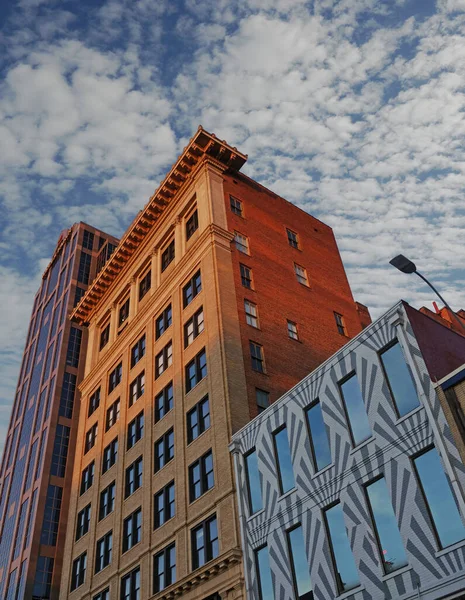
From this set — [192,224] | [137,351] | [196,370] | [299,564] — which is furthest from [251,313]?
[299,564]

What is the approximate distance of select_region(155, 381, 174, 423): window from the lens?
42188mm

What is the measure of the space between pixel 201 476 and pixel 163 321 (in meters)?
15.2

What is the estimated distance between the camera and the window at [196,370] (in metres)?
39.7

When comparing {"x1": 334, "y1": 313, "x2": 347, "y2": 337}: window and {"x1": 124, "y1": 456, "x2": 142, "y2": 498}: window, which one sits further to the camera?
{"x1": 334, "y1": 313, "x2": 347, "y2": 337}: window

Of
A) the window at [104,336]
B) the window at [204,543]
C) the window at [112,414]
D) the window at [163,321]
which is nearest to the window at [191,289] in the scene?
the window at [163,321]

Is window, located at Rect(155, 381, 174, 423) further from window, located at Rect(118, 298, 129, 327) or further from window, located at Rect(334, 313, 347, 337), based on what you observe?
window, located at Rect(118, 298, 129, 327)

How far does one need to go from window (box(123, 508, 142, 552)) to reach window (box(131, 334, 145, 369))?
12577 millimetres

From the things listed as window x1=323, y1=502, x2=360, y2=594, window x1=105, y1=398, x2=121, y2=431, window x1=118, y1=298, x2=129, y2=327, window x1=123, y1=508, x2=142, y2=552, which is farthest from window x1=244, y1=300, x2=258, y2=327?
window x1=323, y1=502, x2=360, y2=594

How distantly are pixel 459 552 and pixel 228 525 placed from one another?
13.7m

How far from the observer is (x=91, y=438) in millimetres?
53219

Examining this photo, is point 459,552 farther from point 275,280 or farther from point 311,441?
point 275,280

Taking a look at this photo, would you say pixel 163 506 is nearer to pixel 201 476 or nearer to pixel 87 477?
pixel 201 476

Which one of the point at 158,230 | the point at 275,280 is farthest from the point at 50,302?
the point at 275,280

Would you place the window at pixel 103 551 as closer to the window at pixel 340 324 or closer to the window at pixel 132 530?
the window at pixel 132 530
